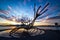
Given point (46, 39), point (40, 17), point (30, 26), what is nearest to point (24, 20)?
point (30, 26)

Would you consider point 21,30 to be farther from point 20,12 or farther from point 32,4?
point 32,4

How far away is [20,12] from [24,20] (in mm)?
133

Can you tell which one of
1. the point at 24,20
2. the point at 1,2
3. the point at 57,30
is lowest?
the point at 57,30

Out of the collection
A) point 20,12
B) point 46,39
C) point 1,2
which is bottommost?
point 46,39

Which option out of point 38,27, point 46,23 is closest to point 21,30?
point 38,27

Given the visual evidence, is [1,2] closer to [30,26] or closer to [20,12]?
[20,12]

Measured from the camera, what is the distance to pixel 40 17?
1857 millimetres

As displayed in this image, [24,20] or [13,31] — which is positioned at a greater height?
[24,20]

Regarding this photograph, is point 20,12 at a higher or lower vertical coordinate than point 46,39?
higher

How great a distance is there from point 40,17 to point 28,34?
0.31 meters

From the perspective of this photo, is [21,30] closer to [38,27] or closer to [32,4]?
[38,27]

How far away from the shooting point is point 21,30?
185 centimetres

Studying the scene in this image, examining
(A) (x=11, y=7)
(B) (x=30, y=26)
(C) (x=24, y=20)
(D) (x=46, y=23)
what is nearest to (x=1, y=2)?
(A) (x=11, y=7)

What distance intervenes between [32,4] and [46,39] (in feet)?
1.80
